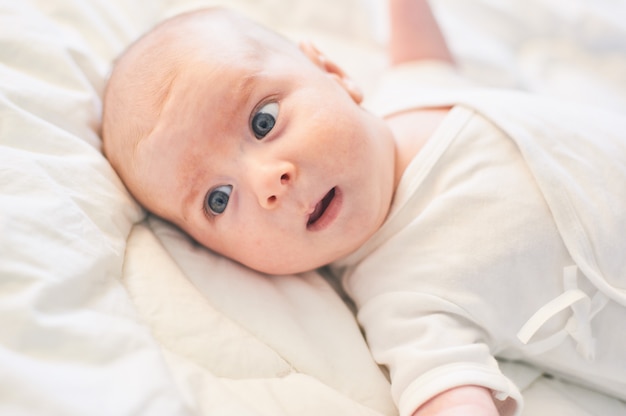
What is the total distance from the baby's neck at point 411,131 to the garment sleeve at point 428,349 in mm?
227

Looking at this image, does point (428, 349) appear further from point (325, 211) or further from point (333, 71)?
point (333, 71)

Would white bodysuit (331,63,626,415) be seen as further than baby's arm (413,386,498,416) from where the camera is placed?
Yes

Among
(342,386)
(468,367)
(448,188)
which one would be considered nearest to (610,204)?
(448,188)

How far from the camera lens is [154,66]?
98 cm

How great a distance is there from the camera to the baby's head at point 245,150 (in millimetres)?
927

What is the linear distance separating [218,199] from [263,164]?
111mm

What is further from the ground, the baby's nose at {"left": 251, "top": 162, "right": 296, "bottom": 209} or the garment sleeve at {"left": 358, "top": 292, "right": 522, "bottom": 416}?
the baby's nose at {"left": 251, "top": 162, "right": 296, "bottom": 209}

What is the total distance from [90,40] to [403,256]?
0.75 m

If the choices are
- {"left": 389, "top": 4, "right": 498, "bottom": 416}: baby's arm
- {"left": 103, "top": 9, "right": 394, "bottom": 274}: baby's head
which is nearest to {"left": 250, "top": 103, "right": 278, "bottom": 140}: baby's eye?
{"left": 103, "top": 9, "right": 394, "bottom": 274}: baby's head

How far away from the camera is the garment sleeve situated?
2.78 feet

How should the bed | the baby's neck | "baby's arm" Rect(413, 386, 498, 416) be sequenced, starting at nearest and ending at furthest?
the bed
"baby's arm" Rect(413, 386, 498, 416)
the baby's neck

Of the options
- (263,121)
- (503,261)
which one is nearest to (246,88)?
(263,121)

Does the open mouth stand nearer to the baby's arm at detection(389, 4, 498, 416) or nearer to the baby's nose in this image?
the baby's nose

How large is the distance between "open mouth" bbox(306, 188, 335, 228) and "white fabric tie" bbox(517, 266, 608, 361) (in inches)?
13.9
